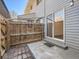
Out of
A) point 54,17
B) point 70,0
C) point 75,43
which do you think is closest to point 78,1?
point 70,0

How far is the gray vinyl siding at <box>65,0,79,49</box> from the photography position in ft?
13.9

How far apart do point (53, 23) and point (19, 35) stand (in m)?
2.78

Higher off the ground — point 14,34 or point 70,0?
point 70,0

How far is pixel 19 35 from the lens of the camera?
25.5ft

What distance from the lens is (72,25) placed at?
14.8 feet

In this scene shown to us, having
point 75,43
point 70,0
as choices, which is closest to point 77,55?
point 75,43

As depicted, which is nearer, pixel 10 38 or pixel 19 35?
pixel 10 38

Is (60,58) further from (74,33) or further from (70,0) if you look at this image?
(70,0)

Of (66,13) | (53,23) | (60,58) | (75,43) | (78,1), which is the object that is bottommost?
(60,58)

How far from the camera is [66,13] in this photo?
4.93m

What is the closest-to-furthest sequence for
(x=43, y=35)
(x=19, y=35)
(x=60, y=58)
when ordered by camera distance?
(x=60, y=58)
(x=19, y=35)
(x=43, y=35)

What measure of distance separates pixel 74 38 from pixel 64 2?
188 centimetres

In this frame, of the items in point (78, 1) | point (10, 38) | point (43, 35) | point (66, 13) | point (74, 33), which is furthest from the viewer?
point (43, 35)

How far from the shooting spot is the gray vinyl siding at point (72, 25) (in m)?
4.23
